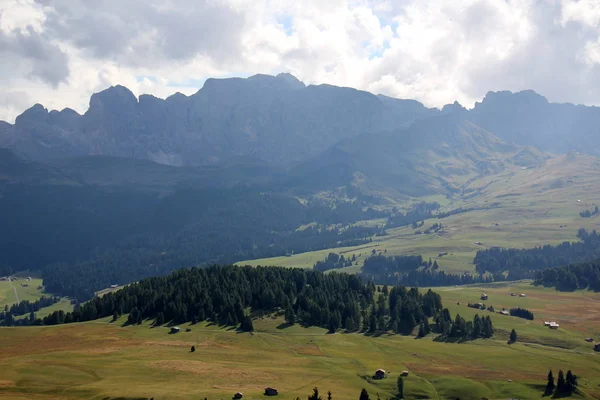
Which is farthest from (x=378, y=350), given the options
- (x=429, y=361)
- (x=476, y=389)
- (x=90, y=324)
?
A: (x=90, y=324)

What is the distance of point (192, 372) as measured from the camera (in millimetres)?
136250

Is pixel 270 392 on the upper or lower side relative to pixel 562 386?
upper

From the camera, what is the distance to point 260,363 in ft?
500

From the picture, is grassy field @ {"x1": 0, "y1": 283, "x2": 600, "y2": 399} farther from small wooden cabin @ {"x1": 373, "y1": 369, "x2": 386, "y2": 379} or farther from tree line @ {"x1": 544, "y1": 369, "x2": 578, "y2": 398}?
tree line @ {"x1": 544, "y1": 369, "x2": 578, "y2": 398}

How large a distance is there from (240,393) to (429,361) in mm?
71588

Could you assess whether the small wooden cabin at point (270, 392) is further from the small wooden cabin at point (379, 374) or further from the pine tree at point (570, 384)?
the pine tree at point (570, 384)

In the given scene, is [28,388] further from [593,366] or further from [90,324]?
[593,366]

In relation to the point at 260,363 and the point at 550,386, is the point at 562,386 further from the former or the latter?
the point at 260,363

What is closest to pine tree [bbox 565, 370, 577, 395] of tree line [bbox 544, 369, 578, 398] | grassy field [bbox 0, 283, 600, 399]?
tree line [bbox 544, 369, 578, 398]

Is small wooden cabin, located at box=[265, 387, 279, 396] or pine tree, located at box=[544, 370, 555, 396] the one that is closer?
small wooden cabin, located at box=[265, 387, 279, 396]

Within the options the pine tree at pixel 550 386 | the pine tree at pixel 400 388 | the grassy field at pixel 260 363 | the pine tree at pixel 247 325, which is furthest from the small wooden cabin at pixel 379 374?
the pine tree at pixel 247 325

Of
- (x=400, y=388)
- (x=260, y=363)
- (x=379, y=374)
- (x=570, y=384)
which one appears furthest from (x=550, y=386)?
(x=260, y=363)

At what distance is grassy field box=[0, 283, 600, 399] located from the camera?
125000 mm

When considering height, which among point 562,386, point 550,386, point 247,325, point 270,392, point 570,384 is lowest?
point 550,386
